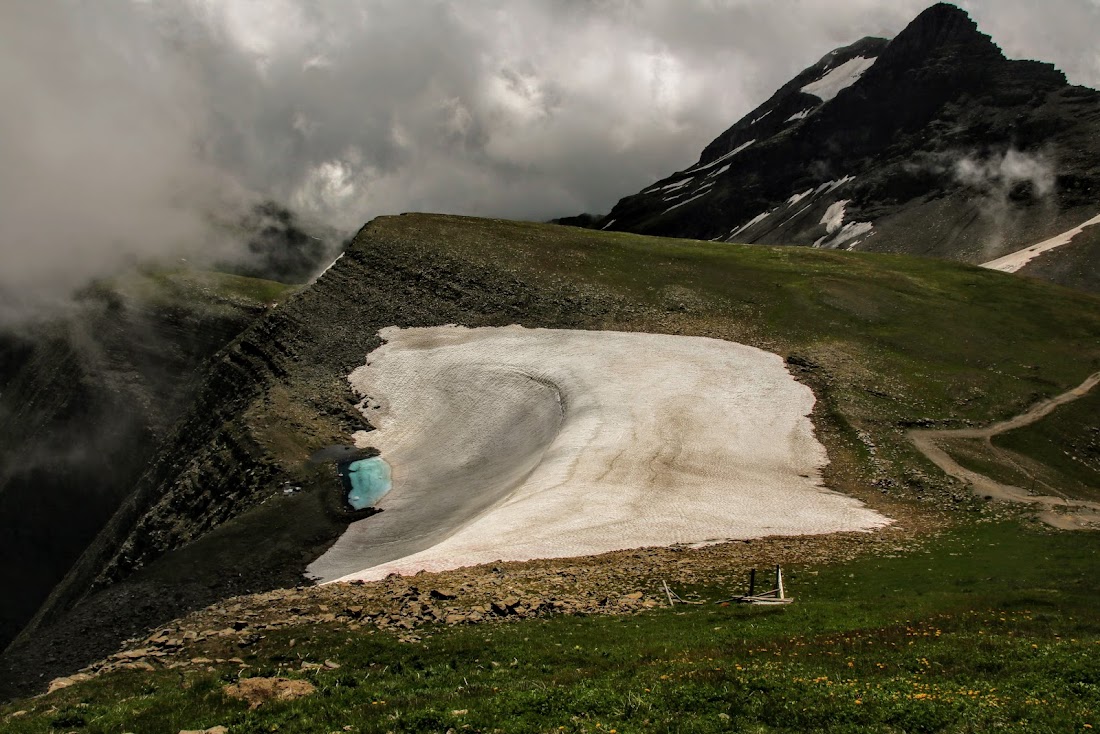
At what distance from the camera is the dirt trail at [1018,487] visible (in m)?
41.9

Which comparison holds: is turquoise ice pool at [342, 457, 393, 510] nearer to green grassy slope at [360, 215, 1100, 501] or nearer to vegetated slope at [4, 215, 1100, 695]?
vegetated slope at [4, 215, 1100, 695]

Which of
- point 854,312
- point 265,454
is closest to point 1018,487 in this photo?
point 854,312

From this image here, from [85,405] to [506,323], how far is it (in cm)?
10684

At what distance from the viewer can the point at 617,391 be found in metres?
64.6

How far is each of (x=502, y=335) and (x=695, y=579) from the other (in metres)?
53.6

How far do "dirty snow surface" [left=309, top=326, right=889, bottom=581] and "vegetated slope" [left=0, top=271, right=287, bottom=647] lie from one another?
86282 mm

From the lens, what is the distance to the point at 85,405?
479 ft

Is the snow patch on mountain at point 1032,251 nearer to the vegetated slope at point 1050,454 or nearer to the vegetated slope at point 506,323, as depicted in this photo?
the vegetated slope at point 506,323

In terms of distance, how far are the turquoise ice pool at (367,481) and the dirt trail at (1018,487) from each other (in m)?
42.9

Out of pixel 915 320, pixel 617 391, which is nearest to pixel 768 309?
pixel 915 320

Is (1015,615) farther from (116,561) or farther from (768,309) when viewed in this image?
(116,561)

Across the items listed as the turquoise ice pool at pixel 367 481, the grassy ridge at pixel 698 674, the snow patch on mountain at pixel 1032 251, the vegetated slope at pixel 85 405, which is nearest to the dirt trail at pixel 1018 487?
the grassy ridge at pixel 698 674

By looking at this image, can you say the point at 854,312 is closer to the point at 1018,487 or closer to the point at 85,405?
the point at 1018,487

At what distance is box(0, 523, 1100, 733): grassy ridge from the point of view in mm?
14984
